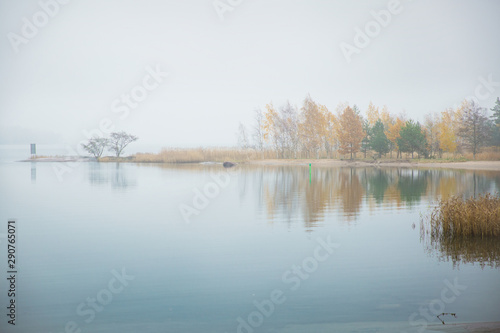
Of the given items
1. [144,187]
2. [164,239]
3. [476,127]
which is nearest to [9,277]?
[164,239]

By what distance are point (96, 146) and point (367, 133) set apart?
40.0 meters

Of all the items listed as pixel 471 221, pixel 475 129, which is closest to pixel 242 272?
pixel 471 221

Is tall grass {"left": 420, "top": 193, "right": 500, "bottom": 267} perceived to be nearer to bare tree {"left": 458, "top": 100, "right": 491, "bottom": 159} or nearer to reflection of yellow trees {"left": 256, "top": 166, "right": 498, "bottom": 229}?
reflection of yellow trees {"left": 256, "top": 166, "right": 498, "bottom": 229}

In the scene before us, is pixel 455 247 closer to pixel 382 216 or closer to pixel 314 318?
pixel 382 216

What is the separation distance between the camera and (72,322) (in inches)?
214

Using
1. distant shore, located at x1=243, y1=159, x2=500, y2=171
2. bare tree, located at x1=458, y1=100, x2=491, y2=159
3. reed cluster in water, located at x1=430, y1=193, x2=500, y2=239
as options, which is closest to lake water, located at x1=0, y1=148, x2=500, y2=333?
reed cluster in water, located at x1=430, y1=193, x2=500, y2=239

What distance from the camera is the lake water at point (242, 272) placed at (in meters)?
5.39

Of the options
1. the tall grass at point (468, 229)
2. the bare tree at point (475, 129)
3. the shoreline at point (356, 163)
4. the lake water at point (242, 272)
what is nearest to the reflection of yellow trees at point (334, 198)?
the lake water at point (242, 272)

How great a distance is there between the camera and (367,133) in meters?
53.9

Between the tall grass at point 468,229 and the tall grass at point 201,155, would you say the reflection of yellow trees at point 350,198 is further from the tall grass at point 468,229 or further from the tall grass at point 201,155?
the tall grass at point 201,155

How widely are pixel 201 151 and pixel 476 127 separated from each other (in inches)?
1354

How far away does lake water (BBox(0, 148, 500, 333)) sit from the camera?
539 centimetres

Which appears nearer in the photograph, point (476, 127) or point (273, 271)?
point (273, 271)

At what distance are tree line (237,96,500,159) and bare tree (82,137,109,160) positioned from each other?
69.1 ft
